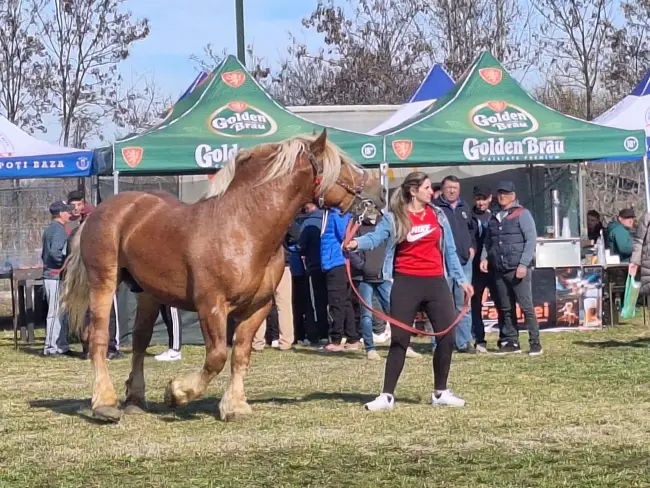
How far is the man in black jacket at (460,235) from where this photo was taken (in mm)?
12555

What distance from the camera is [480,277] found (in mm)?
13266

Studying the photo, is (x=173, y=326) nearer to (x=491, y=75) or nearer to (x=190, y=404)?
(x=190, y=404)

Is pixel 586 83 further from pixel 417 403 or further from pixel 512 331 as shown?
pixel 417 403

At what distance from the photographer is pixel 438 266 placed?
8.45m

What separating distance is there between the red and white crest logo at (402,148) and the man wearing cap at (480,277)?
128cm

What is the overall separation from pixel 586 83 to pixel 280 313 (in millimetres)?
19322

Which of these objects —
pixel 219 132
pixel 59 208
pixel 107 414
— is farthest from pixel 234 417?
pixel 219 132

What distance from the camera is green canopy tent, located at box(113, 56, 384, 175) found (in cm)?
1379

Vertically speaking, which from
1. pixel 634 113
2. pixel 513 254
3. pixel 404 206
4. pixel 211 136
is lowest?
pixel 513 254

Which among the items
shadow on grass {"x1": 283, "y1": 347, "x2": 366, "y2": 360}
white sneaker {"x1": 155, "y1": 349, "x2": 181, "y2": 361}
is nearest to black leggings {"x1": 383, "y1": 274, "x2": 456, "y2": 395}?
shadow on grass {"x1": 283, "y1": 347, "x2": 366, "y2": 360}

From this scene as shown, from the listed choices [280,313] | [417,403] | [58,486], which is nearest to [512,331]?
[280,313]

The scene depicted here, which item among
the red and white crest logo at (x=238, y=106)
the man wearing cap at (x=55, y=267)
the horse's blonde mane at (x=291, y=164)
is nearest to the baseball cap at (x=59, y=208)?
the man wearing cap at (x=55, y=267)

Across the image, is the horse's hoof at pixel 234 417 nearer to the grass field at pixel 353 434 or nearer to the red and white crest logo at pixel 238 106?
the grass field at pixel 353 434

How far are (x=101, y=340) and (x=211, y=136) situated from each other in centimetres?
614
